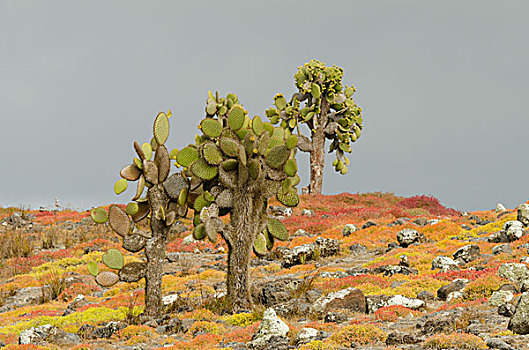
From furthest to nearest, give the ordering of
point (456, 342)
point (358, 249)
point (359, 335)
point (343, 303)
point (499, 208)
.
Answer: point (499, 208)
point (358, 249)
point (343, 303)
point (359, 335)
point (456, 342)

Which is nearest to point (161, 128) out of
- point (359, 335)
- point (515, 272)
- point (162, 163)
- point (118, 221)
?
point (162, 163)

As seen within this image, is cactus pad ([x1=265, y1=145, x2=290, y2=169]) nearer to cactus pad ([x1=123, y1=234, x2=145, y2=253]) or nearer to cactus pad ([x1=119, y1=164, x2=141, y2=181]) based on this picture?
cactus pad ([x1=119, y1=164, x2=141, y2=181])

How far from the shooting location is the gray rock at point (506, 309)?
24.2ft

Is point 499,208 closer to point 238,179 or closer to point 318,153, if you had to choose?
point 318,153

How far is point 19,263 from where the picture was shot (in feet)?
66.8

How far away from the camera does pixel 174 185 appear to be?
441 inches

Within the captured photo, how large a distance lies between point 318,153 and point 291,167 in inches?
1017

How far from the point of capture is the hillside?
7.42 m

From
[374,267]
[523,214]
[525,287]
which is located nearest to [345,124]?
[523,214]

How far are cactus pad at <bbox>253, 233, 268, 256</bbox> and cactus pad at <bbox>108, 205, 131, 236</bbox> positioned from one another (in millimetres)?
3014

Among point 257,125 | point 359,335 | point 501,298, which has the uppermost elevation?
point 257,125

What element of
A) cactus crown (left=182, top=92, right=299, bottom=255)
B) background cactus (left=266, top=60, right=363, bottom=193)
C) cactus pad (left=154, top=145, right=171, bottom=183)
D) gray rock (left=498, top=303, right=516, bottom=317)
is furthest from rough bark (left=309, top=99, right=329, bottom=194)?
gray rock (left=498, top=303, right=516, bottom=317)

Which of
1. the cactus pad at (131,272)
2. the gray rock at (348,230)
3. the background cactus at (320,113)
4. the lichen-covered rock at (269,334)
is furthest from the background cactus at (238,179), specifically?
the background cactus at (320,113)

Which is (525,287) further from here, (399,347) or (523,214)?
(523,214)
